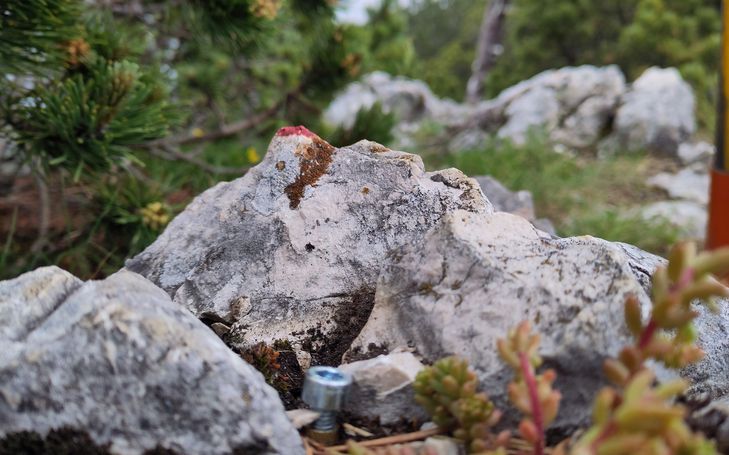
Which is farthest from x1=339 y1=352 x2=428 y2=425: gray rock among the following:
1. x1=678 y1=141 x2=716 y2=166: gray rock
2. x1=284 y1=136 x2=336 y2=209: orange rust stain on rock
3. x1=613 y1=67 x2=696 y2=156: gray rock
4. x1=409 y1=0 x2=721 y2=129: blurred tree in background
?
x1=409 y1=0 x2=721 y2=129: blurred tree in background

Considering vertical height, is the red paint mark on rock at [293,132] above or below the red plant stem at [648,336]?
above

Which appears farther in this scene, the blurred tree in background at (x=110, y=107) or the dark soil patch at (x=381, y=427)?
the blurred tree in background at (x=110, y=107)

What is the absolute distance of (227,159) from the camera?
4.18 m

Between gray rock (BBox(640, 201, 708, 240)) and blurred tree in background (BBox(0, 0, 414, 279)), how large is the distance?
200 cm

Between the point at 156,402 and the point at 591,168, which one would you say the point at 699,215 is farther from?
the point at 156,402

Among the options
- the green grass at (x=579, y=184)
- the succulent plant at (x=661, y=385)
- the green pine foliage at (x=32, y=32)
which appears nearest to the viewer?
the succulent plant at (x=661, y=385)

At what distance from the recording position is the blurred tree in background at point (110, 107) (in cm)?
184

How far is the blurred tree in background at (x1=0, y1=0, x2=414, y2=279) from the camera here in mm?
1842

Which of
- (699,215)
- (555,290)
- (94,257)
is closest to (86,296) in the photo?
(555,290)

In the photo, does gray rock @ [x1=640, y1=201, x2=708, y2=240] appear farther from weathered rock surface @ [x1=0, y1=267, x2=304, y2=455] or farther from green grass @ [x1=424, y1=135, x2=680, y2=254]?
weathered rock surface @ [x1=0, y1=267, x2=304, y2=455]

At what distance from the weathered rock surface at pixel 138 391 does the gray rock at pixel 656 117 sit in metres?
5.19

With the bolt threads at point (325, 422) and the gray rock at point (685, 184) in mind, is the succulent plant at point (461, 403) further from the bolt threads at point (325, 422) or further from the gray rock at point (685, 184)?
the gray rock at point (685, 184)

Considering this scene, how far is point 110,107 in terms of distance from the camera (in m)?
1.83

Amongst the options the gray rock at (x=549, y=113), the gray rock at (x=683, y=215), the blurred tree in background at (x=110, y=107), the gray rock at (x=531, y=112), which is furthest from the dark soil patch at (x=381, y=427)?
the gray rock at (x=531, y=112)
